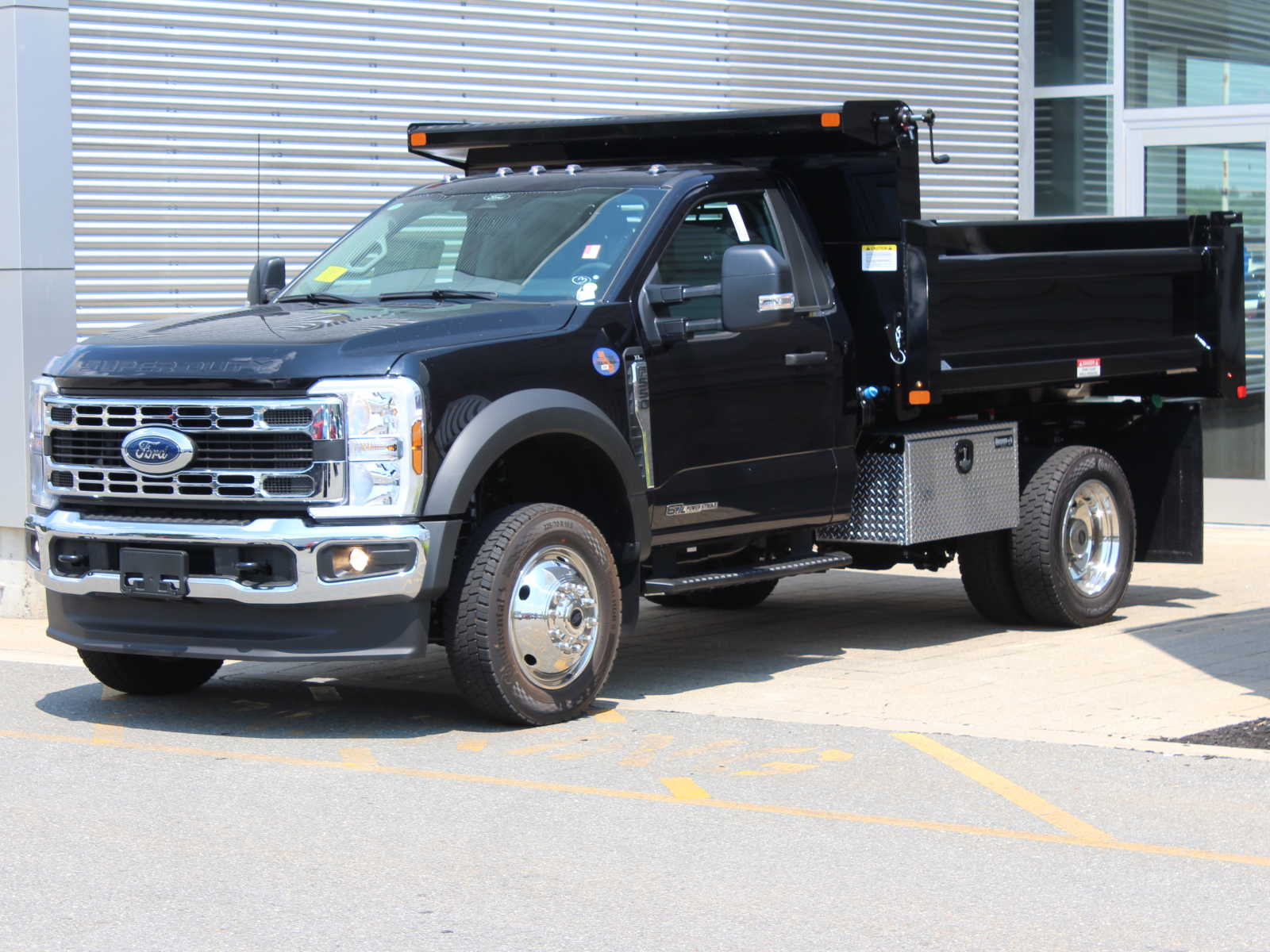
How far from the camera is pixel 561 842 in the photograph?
607 centimetres

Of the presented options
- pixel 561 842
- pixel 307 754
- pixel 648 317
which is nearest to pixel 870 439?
pixel 648 317

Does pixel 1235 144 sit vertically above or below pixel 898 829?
above

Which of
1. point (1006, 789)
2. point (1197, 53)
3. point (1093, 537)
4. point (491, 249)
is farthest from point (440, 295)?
point (1197, 53)

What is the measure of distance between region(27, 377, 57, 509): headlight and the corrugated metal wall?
149 inches

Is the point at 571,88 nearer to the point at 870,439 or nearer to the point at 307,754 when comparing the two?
the point at 870,439

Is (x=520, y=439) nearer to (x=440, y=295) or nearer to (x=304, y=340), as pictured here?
(x=304, y=340)

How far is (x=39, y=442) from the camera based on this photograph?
8.25 m

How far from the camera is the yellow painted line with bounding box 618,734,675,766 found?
287 inches

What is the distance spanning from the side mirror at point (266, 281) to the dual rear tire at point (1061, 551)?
3.69 m

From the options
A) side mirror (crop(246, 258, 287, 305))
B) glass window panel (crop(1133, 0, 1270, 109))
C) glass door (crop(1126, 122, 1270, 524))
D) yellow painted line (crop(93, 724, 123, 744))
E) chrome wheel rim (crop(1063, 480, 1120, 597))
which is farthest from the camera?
glass window panel (crop(1133, 0, 1270, 109))

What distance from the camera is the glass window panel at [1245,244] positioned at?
15.1 m

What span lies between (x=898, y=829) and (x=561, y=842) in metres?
1.02

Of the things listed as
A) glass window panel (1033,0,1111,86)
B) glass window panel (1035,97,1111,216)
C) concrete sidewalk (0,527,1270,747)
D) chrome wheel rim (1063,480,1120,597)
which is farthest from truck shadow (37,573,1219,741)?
glass window panel (1033,0,1111,86)

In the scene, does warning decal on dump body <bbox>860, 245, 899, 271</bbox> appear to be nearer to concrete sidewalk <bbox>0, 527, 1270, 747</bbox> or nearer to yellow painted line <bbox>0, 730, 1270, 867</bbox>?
concrete sidewalk <bbox>0, 527, 1270, 747</bbox>
